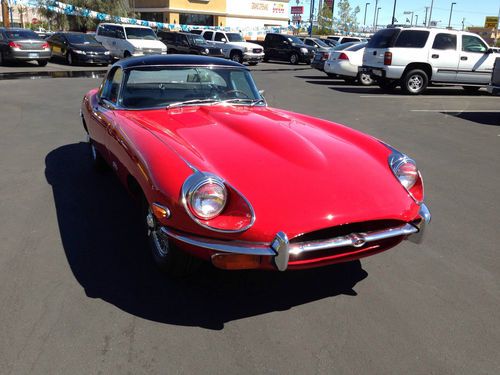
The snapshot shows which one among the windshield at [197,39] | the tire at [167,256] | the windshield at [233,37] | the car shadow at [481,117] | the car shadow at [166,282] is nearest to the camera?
the car shadow at [166,282]

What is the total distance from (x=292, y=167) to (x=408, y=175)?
2.90 feet

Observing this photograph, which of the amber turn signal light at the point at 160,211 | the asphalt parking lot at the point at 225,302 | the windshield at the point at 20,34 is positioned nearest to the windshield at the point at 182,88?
the asphalt parking lot at the point at 225,302

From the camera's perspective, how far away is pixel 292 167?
121 inches

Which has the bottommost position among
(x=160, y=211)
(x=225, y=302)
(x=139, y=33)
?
(x=225, y=302)

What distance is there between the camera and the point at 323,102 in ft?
40.1

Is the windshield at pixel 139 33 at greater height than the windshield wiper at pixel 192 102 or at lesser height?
greater

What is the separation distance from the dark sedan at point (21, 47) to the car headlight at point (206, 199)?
18.3 meters

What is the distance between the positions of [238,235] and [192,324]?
0.64m

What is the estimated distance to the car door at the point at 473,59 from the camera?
45.7 feet

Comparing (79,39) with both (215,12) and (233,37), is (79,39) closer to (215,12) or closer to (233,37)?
(233,37)

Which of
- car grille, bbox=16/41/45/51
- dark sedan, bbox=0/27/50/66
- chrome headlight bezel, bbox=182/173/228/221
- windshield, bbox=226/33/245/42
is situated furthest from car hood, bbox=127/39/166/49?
Result: chrome headlight bezel, bbox=182/173/228/221

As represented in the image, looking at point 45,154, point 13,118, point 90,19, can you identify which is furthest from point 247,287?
point 90,19

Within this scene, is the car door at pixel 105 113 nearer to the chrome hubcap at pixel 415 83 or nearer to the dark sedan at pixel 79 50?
the chrome hubcap at pixel 415 83

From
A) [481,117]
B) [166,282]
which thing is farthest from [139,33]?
[166,282]
